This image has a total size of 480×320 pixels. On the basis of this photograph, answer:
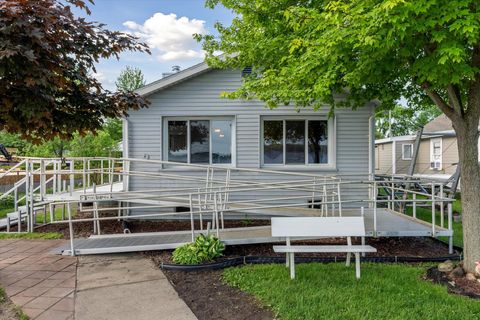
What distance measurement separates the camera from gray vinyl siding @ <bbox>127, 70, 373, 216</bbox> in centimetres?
963

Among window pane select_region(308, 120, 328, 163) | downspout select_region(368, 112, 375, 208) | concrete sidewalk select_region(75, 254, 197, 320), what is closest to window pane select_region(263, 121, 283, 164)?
window pane select_region(308, 120, 328, 163)

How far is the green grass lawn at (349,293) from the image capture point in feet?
12.6

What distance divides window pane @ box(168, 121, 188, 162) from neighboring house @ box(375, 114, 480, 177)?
44.7 ft

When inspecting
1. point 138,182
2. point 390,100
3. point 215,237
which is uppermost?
point 390,100

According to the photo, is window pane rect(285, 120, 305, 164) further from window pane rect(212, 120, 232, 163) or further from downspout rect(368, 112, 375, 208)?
downspout rect(368, 112, 375, 208)

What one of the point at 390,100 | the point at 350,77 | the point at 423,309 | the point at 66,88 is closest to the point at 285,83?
the point at 350,77

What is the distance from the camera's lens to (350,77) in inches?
205

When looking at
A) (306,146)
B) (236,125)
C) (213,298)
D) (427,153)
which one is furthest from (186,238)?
(427,153)

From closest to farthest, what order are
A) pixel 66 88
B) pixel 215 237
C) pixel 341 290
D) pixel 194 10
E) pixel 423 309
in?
1. pixel 423 309
2. pixel 341 290
3. pixel 66 88
4. pixel 215 237
5. pixel 194 10

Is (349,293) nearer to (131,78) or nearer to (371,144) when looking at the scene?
(371,144)

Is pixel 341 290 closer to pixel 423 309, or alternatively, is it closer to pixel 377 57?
pixel 423 309

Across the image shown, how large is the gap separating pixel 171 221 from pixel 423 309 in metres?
6.92

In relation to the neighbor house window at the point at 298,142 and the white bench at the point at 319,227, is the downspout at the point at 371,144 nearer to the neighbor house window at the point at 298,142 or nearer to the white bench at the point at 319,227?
the neighbor house window at the point at 298,142

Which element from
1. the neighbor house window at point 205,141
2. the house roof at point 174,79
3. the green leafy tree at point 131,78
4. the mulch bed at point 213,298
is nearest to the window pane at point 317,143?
the neighbor house window at point 205,141
